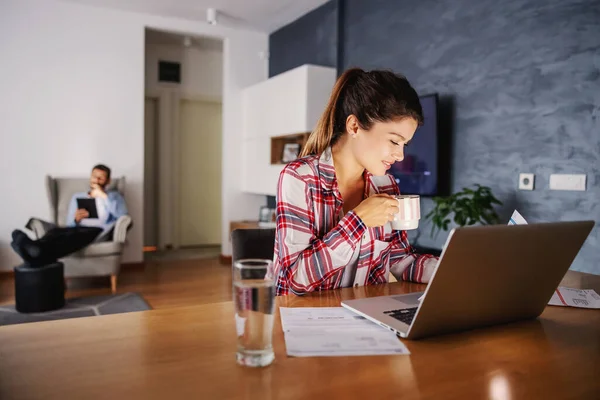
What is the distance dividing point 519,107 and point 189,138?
4.58 meters

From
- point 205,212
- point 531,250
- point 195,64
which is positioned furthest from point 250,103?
point 531,250

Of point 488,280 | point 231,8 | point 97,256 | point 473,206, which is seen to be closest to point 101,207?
point 97,256

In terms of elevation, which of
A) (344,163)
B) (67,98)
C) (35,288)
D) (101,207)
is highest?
(67,98)

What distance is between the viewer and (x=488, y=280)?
77 centimetres

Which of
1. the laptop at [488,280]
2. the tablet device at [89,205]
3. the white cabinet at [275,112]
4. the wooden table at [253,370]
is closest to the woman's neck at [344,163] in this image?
the laptop at [488,280]

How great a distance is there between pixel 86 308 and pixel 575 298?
11.0 ft

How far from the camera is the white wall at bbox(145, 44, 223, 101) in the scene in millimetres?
6027

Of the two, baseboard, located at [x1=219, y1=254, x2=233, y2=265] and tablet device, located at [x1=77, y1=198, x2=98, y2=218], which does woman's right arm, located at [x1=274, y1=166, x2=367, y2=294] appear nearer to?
tablet device, located at [x1=77, y1=198, x2=98, y2=218]

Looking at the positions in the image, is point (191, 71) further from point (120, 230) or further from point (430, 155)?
point (430, 155)

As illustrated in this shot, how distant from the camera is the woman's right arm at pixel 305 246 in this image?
110cm

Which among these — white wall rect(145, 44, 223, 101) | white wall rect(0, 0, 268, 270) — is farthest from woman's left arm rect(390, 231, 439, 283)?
white wall rect(145, 44, 223, 101)

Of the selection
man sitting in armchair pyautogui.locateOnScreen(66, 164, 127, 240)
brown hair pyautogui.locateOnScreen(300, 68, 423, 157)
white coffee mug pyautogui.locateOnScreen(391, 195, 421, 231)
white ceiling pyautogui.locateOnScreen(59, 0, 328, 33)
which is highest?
white ceiling pyautogui.locateOnScreen(59, 0, 328, 33)

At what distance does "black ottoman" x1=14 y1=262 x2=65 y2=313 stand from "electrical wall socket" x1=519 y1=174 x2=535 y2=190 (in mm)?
3114

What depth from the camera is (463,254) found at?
0.70 meters
